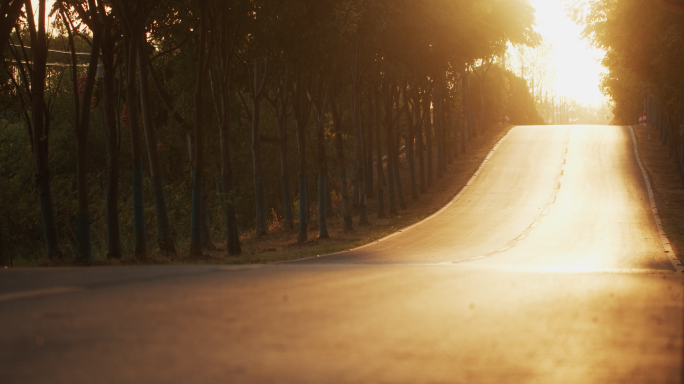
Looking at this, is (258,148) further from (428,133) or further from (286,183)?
(428,133)

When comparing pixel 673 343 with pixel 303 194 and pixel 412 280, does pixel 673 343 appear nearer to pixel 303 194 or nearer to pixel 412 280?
pixel 412 280

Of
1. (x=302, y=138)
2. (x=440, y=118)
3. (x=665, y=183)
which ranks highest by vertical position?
(x=440, y=118)

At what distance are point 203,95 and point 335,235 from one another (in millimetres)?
7642

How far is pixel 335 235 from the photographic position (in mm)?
24438

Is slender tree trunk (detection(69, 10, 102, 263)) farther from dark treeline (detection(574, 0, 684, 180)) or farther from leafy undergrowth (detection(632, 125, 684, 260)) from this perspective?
leafy undergrowth (detection(632, 125, 684, 260))

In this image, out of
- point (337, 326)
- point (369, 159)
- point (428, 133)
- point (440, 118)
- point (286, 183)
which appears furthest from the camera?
point (440, 118)

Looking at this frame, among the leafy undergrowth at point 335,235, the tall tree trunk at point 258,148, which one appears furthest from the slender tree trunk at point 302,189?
the tall tree trunk at point 258,148

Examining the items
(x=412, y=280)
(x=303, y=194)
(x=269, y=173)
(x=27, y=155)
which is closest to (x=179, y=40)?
(x=303, y=194)

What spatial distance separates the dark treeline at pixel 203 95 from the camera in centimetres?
1656

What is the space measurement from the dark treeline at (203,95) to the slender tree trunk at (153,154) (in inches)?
1.5

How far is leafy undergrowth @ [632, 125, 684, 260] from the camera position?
22.5 meters

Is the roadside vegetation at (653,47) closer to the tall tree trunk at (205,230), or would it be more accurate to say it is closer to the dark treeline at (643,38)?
the dark treeline at (643,38)

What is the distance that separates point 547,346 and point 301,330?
1.48 m

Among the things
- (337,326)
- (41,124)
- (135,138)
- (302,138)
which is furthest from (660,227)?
(337,326)
